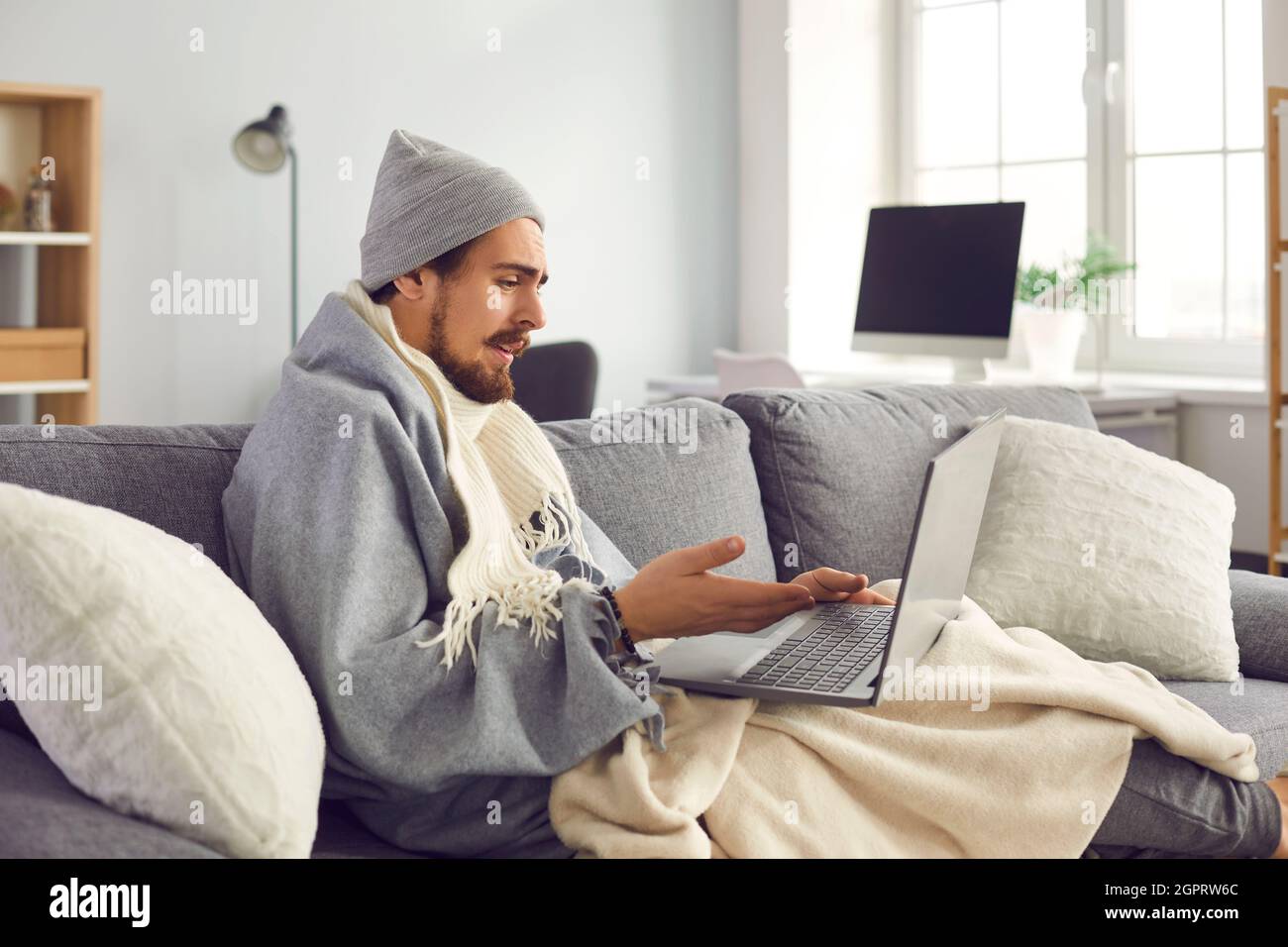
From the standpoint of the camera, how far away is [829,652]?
1.56 meters

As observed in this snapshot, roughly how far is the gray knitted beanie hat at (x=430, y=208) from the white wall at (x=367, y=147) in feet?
8.96

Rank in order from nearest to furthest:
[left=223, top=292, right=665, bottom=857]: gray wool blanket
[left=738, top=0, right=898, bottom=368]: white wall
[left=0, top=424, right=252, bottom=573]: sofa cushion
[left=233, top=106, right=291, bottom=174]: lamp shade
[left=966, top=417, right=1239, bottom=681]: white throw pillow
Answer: [left=223, top=292, right=665, bottom=857]: gray wool blanket
[left=0, top=424, right=252, bottom=573]: sofa cushion
[left=966, top=417, right=1239, bottom=681]: white throw pillow
[left=233, top=106, right=291, bottom=174]: lamp shade
[left=738, top=0, right=898, bottom=368]: white wall

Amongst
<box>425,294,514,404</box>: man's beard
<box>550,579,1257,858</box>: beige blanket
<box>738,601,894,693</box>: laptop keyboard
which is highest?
<box>425,294,514,404</box>: man's beard

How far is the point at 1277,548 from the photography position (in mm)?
3713

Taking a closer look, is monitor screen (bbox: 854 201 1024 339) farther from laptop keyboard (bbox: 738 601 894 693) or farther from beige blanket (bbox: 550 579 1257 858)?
beige blanket (bbox: 550 579 1257 858)

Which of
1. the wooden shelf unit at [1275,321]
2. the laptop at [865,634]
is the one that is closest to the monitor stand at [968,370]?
the wooden shelf unit at [1275,321]

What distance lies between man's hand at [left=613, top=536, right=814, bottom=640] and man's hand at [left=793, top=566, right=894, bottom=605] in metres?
0.27

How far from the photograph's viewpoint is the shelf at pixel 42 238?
3686 millimetres

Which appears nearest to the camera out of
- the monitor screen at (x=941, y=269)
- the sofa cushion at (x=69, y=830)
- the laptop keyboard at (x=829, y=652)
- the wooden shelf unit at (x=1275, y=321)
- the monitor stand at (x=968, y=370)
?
the sofa cushion at (x=69, y=830)

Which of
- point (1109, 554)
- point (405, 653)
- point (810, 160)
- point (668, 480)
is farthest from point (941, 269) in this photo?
point (405, 653)

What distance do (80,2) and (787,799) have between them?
3514mm

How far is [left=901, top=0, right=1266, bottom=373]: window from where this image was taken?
4.31m

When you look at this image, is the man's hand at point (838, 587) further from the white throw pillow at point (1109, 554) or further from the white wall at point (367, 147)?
the white wall at point (367, 147)

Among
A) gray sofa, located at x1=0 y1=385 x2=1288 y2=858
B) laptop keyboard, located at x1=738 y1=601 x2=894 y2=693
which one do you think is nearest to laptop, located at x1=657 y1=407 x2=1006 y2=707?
laptop keyboard, located at x1=738 y1=601 x2=894 y2=693
